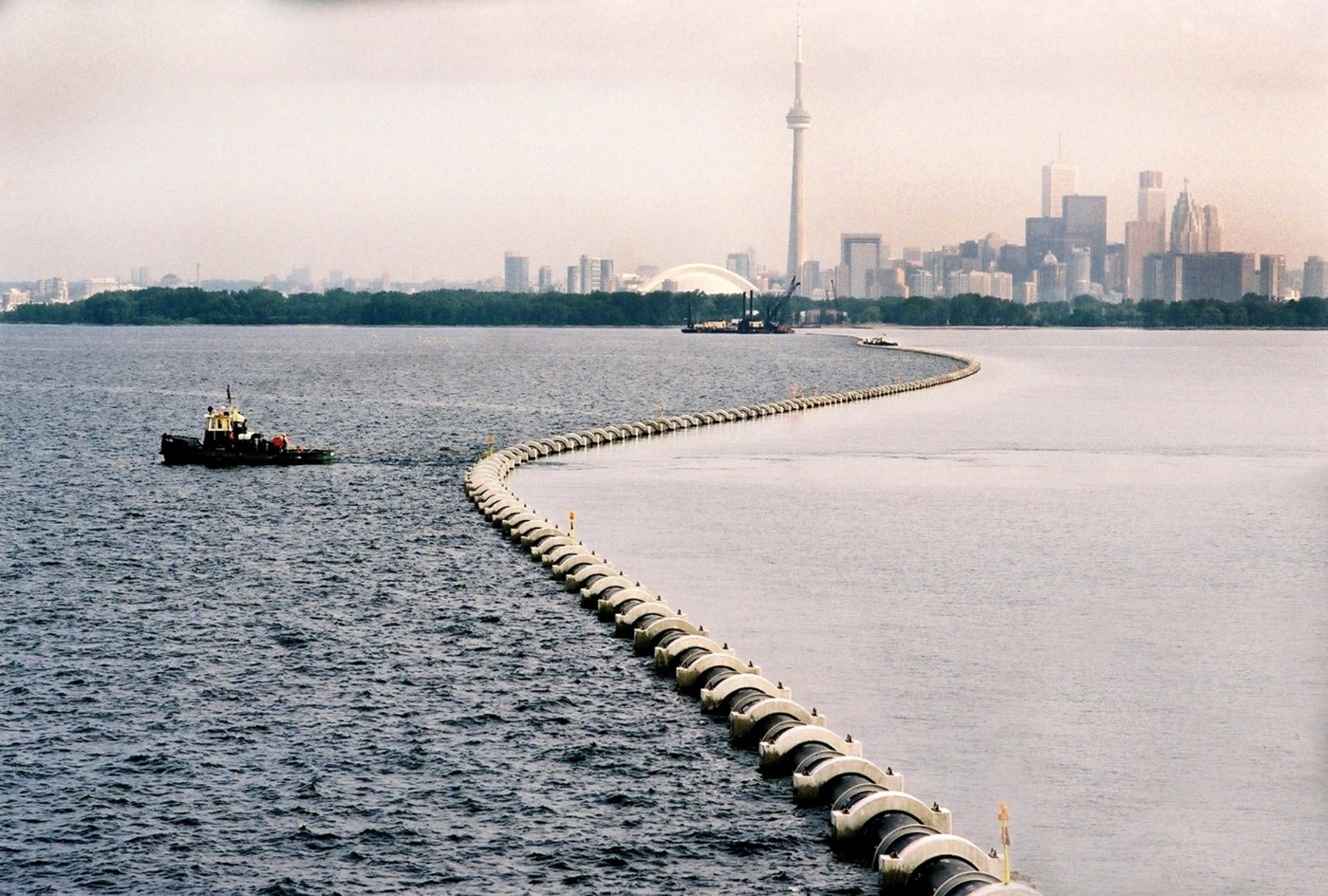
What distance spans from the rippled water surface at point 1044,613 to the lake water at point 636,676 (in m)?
0.15

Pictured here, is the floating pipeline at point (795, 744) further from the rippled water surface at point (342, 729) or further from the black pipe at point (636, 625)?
the rippled water surface at point (342, 729)

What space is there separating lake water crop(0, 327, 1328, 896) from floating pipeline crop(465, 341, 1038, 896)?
556 mm

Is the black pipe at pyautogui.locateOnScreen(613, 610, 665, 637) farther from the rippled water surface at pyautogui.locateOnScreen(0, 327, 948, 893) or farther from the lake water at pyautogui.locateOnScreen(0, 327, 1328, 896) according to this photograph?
the lake water at pyautogui.locateOnScreen(0, 327, 1328, 896)

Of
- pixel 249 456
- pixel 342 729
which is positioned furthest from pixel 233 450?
pixel 342 729

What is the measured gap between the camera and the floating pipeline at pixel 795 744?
25.4 meters

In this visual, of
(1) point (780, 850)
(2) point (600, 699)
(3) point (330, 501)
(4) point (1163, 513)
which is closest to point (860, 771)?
(1) point (780, 850)

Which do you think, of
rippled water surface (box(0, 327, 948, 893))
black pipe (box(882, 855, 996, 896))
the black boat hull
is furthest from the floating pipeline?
the black boat hull

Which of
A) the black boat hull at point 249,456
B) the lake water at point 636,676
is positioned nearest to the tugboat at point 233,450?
the black boat hull at point 249,456

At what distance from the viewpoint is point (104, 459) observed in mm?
96250

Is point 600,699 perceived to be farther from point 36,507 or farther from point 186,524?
point 36,507

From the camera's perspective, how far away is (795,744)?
103 ft

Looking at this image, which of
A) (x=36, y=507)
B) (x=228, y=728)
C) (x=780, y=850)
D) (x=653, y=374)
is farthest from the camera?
(x=653, y=374)

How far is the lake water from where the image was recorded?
2759cm

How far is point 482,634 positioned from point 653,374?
151m
